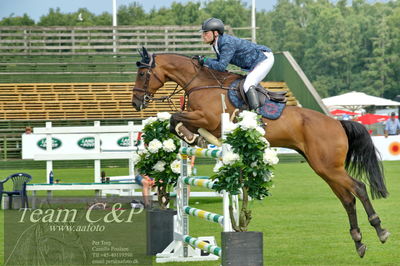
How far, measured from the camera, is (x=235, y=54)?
951 centimetres

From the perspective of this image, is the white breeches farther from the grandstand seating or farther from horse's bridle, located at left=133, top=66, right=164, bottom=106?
the grandstand seating

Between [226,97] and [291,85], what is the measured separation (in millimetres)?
21722

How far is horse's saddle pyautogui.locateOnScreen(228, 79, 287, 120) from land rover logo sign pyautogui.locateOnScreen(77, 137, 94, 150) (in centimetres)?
1343

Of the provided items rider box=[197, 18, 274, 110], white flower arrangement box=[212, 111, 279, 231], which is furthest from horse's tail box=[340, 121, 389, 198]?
white flower arrangement box=[212, 111, 279, 231]

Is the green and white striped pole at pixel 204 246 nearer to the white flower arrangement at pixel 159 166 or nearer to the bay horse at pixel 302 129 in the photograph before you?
the white flower arrangement at pixel 159 166

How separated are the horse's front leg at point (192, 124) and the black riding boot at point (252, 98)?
41 centimetres

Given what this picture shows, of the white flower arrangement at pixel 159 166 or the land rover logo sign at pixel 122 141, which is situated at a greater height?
the white flower arrangement at pixel 159 166

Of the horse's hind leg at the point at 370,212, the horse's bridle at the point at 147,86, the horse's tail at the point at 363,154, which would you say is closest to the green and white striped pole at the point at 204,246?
the horse's bridle at the point at 147,86

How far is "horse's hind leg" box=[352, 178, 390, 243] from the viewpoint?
881 centimetres

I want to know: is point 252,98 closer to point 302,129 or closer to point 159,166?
point 302,129

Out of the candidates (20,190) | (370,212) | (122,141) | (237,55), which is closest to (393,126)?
(122,141)

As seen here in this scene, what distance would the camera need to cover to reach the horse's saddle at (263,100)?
9.29m

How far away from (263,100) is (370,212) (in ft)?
5.38

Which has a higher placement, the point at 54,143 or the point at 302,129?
the point at 302,129
